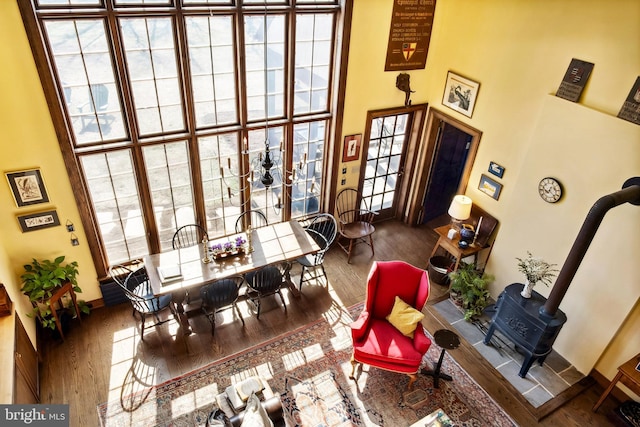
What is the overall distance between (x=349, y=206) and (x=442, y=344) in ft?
10.6

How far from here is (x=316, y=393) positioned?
5461mm

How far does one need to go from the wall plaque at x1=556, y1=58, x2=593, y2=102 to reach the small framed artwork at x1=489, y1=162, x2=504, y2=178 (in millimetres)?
1345

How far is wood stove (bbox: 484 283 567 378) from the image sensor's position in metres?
5.47

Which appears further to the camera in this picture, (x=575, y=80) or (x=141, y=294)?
(x=141, y=294)

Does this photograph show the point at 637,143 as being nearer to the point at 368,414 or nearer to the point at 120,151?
the point at 368,414

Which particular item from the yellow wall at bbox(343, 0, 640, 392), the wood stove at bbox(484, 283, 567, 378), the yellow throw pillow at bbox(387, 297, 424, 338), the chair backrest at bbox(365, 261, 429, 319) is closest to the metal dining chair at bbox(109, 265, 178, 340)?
the chair backrest at bbox(365, 261, 429, 319)

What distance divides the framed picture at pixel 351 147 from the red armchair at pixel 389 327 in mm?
2202

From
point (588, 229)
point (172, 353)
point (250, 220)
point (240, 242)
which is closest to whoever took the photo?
point (588, 229)

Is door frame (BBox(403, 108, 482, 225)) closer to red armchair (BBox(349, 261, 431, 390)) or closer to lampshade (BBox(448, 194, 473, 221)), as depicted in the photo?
lampshade (BBox(448, 194, 473, 221))

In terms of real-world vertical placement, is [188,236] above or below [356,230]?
above

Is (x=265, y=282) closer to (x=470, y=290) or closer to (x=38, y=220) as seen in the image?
(x=38, y=220)

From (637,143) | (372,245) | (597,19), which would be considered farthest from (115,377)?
(597,19)

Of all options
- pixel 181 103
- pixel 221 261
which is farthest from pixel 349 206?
pixel 181 103

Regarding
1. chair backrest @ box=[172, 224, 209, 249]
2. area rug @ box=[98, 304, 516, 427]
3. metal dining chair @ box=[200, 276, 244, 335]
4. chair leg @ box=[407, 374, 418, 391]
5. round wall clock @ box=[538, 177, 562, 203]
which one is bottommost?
area rug @ box=[98, 304, 516, 427]
